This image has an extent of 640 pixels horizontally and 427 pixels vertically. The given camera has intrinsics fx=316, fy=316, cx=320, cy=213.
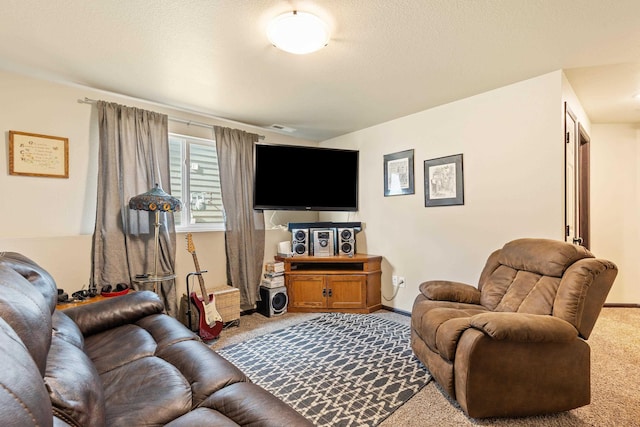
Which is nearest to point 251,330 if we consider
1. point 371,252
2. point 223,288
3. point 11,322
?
point 223,288

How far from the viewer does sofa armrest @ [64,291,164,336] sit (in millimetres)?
1910

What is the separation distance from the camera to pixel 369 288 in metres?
3.80

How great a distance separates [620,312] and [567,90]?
2796 mm

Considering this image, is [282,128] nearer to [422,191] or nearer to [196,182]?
[196,182]

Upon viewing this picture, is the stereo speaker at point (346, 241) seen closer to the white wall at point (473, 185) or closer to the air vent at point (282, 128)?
the white wall at point (473, 185)

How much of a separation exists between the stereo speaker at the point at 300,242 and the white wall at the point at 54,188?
2.11m

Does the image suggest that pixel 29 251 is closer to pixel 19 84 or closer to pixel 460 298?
pixel 19 84

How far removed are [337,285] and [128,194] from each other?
2400mm

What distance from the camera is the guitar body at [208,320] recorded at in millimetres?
2945

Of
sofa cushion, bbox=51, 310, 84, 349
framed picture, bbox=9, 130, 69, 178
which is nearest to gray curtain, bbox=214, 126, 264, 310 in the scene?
framed picture, bbox=9, 130, 69, 178

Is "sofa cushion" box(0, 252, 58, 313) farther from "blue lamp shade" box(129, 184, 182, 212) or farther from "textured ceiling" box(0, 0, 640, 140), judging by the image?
"textured ceiling" box(0, 0, 640, 140)

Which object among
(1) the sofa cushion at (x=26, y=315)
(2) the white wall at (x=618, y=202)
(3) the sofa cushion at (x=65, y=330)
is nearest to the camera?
(1) the sofa cushion at (x=26, y=315)

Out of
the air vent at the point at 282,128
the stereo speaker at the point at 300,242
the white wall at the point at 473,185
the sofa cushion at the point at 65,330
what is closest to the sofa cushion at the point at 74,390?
the sofa cushion at the point at 65,330

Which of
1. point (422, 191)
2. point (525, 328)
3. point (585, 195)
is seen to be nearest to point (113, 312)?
point (525, 328)
